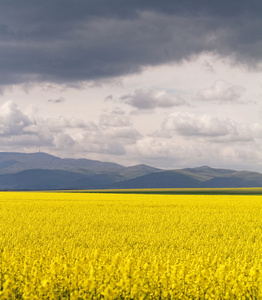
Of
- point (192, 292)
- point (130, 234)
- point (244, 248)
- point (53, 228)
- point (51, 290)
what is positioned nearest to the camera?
point (51, 290)

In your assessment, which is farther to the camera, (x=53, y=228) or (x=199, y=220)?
(x=199, y=220)

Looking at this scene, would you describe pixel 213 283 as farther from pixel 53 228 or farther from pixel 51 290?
pixel 53 228

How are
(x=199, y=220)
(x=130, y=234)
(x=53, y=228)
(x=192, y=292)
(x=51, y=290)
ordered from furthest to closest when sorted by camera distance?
(x=199, y=220), (x=53, y=228), (x=130, y=234), (x=192, y=292), (x=51, y=290)

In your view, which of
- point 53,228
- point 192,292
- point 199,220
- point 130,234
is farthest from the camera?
point 199,220

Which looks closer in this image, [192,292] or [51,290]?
[51,290]

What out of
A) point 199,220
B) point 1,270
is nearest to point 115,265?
point 1,270

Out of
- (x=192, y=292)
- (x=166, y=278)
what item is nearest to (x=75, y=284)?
(x=166, y=278)

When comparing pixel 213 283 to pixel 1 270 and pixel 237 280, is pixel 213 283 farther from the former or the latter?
pixel 1 270

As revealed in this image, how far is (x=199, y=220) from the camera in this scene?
1220 inches

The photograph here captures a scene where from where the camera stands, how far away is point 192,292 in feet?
35.6

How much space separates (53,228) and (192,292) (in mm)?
16485

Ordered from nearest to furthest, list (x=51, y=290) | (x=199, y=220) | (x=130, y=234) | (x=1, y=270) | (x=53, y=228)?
(x=51, y=290), (x=1, y=270), (x=130, y=234), (x=53, y=228), (x=199, y=220)

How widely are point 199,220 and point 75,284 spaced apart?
21825mm

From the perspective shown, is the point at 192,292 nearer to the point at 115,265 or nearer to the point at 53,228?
the point at 115,265
